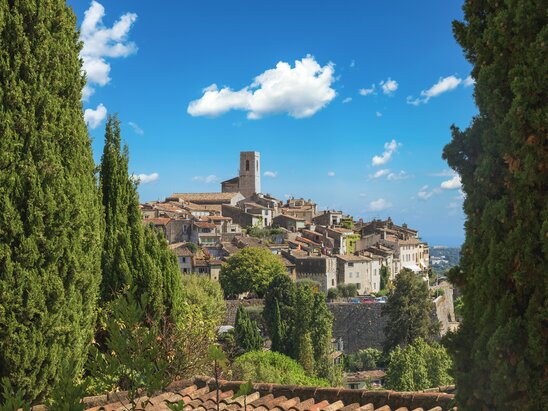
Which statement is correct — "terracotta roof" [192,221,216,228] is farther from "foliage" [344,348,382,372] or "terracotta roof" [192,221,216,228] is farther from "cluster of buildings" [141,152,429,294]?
"foliage" [344,348,382,372]

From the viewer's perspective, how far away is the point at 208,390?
22.1 feet

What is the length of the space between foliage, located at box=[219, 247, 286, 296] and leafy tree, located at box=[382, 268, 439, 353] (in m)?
16.2

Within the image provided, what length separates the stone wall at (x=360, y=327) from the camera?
4084 centimetres

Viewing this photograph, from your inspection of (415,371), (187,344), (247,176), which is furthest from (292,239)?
(187,344)

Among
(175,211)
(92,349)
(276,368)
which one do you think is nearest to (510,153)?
(92,349)

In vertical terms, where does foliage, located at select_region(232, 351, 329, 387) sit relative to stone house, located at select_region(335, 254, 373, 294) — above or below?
below

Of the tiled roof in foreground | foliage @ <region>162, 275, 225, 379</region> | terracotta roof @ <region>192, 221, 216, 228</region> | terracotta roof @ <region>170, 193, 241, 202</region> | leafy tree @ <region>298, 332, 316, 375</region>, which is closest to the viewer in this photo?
the tiled roof in foreground

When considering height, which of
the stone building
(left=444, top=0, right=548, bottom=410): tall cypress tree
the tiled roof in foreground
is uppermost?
the stone building

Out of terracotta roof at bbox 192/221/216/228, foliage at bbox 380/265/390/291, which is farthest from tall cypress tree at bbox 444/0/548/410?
foliage at bbox 380/265/390/291

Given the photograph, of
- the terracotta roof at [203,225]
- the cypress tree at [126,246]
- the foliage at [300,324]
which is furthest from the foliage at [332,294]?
the cypress tree at [126,246]

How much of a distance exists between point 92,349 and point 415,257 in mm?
84314

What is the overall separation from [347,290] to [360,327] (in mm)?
19621

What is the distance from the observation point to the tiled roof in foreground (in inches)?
235

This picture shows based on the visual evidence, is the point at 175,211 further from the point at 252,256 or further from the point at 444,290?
the point at 444,290
